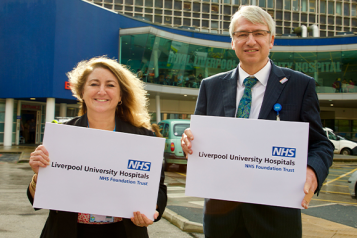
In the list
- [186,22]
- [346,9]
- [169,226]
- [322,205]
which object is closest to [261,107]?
[169,226]

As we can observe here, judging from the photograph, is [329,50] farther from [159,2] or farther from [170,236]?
[159,2]

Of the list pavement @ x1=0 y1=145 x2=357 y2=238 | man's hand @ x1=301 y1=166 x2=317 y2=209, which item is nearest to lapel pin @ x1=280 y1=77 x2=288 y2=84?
man's hand @ x1=301 y1=166 x2=317 y2=209

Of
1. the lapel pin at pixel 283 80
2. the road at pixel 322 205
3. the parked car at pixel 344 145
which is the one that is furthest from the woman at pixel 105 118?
the parked car at pixel 344 145

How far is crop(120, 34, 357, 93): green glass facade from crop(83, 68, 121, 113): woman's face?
819 inches

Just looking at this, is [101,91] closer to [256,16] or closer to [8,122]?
[256,16]

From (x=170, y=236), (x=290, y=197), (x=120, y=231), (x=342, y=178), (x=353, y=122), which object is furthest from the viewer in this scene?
(x=353, y=122)

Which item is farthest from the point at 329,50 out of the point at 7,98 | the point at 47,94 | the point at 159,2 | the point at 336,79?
the point at 159,2

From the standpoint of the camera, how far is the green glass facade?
76.7ft

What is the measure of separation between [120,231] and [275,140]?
124 cm

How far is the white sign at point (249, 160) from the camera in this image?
1732mm

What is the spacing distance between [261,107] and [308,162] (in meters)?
0.43

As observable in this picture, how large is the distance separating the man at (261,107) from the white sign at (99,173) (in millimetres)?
305

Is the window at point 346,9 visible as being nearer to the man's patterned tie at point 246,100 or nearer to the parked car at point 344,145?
the parked car at point 344,145

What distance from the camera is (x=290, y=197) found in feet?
5.67
